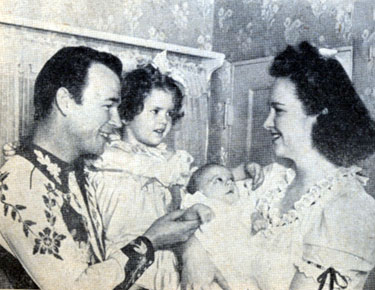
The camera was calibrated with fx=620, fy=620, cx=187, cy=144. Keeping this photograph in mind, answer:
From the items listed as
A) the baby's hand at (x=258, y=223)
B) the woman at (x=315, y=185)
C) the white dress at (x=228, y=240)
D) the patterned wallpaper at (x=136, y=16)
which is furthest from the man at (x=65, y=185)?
the woman at (x=315, y=185)

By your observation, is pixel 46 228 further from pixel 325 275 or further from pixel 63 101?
pixel 325 275

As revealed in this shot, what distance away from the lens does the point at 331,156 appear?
2234 mm

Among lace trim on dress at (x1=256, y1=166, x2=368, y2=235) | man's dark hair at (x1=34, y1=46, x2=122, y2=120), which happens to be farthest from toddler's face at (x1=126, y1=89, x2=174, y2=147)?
lace trim on dress at (x1=256, y1=166, x2=368, y2=235)

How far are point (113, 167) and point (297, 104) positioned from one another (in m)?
0.69

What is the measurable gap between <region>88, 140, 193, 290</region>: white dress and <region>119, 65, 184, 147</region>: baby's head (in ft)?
0.16

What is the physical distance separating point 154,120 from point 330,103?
2.07 feet

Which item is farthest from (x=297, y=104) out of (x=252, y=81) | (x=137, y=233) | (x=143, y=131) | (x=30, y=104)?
(x=30, y=104)

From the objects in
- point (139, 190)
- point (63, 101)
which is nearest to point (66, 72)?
point (63, 101)

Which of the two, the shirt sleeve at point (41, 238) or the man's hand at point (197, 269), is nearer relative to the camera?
the shirt sleeve at point (41, 238)

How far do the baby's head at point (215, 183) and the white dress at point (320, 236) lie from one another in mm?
150

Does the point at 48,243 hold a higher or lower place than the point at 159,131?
lower

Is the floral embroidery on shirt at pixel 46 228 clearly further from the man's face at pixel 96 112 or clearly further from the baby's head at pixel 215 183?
the baby's head at pixel 215 183

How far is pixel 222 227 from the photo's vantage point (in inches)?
88.0

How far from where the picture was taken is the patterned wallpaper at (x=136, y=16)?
2070 millimetres
